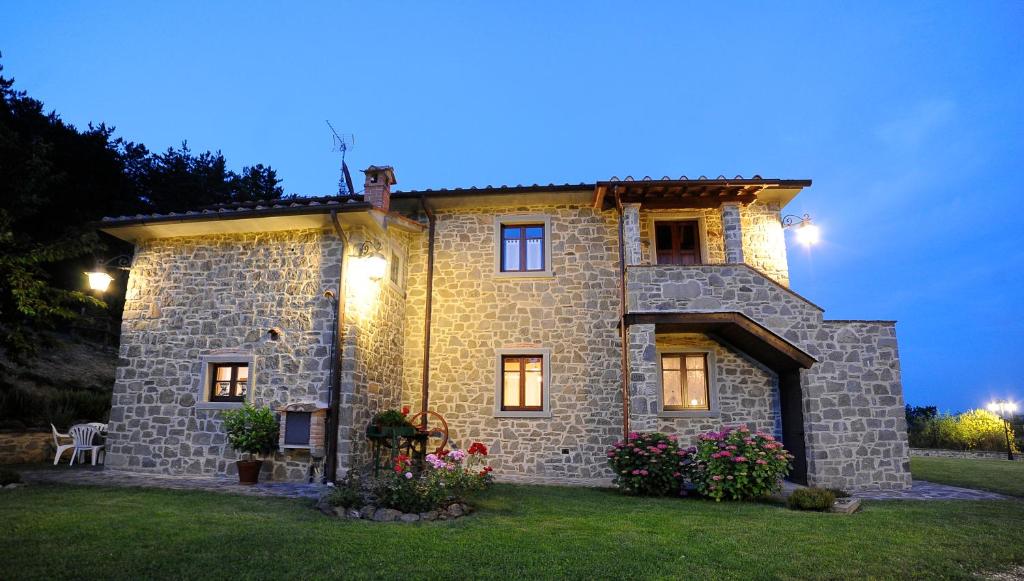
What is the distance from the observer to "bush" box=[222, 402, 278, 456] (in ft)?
29.0

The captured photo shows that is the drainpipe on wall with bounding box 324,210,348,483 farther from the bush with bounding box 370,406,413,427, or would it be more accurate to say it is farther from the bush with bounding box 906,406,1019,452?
the bush with bounding box 906,406,1019,452

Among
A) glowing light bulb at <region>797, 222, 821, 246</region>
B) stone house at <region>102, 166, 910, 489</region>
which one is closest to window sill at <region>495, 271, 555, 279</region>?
stone house at <region>102, 166, 910, 489</region>

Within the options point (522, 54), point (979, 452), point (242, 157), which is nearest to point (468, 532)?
point (979, 452)

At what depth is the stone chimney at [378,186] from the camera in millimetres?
10031

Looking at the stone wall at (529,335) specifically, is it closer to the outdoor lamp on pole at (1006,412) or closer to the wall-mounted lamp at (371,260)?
the wall-mounted lamp at (371,260)

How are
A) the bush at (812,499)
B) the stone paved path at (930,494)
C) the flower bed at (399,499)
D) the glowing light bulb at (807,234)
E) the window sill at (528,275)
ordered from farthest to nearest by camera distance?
the window sill at (528,275) → the glowing light bulb at (807,234) → the stone paved path at (930,494) → the bush at (812,499) → the flower bed at (399,499)

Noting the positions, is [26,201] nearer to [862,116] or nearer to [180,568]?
[180,568]

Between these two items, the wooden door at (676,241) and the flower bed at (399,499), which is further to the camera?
the wooden door at (676,241)

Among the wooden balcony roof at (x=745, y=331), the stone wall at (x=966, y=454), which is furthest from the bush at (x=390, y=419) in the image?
the stone wall at (x=966, y=454)

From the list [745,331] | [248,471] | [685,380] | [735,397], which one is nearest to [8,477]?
[248,471]

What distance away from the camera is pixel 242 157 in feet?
472

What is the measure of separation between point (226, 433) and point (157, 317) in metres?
2.64

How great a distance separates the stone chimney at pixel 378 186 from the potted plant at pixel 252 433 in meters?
4.01

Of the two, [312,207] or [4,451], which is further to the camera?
[4,451]
